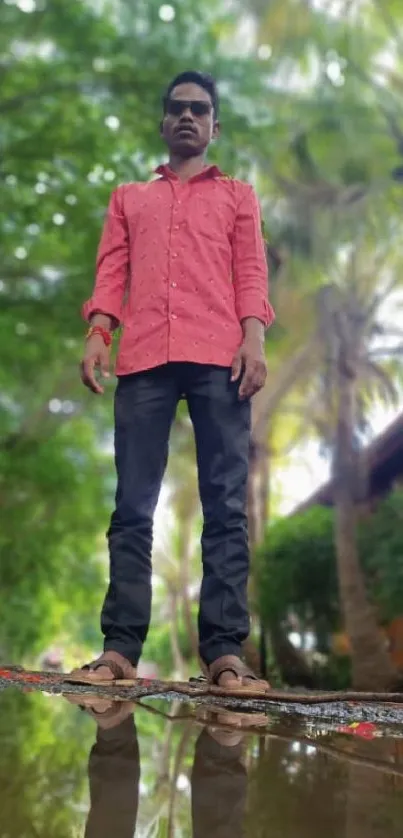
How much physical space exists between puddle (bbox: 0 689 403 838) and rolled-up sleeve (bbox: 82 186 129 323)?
0.99 m

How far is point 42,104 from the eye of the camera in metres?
5.83

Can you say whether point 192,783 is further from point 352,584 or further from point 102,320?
point 352,584

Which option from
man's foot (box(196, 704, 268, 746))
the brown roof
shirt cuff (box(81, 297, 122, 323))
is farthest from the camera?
the brown roof

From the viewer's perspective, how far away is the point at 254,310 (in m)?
1.97

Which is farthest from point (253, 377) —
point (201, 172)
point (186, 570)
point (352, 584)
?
point (186, 570)

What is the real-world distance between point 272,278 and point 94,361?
6731mm

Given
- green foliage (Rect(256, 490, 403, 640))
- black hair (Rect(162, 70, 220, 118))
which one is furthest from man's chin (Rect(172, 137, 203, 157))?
green foliage (Rect(256, 490, 403, 640))

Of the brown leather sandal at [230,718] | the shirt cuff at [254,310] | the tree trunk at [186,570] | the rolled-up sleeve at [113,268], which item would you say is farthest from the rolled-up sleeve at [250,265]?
the tree trunk at [186,570]

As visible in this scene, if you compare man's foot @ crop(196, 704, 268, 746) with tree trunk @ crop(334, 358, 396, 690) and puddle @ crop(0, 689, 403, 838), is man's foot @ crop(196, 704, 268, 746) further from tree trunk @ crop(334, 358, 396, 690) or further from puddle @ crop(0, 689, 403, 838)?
tree trunk @ crop(334, 358, 396, 690)

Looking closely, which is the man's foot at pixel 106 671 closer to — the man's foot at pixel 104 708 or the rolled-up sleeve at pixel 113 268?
the man's foot at pixel 104 708

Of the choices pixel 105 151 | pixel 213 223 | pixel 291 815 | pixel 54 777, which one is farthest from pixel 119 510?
pixel 105 151

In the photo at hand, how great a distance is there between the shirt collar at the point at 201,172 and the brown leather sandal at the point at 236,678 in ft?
3.77

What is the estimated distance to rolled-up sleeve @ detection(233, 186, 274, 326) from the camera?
1.98 metres

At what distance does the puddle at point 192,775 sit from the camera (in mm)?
745
